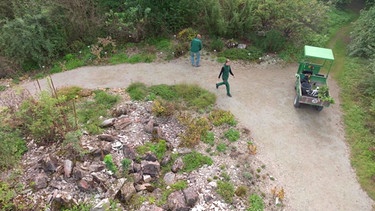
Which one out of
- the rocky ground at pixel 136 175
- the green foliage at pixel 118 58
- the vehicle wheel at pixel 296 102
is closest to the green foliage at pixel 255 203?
the rocky ground at pixel 136 175

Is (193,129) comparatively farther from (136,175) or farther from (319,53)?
(319,53)

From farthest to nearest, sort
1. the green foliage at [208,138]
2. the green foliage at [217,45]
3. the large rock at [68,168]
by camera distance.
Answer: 1. the green foliage at [217,45]
2. the green foliage at [208,138]
3. the large rock at [68,168]

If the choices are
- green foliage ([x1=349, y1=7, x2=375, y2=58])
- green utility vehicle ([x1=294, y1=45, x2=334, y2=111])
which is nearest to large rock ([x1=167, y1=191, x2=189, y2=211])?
green utility vehicle ([x1=294, y1=45, x2=334, y2=111])

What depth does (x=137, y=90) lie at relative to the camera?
1440 centimetres

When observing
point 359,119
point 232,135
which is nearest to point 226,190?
point 232,135

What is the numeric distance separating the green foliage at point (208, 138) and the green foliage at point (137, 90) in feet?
12.2

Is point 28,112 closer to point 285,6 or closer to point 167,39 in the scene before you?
point 167,39

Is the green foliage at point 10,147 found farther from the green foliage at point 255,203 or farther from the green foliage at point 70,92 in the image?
the green foliage at point 255,203

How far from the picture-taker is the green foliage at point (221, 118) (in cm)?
1287

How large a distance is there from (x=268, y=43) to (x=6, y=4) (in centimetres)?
1517

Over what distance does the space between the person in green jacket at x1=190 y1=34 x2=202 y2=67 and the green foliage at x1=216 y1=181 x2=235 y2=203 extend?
8045mm

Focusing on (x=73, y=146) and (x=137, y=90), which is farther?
(x=137, y=90)

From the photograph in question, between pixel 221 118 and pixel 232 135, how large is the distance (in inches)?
40.5

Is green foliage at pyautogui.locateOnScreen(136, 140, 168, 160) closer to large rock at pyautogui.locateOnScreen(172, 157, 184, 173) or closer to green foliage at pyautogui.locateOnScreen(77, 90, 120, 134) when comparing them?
large rock at pyautogui.locateOnScreen(172, 157, 184, 173)
